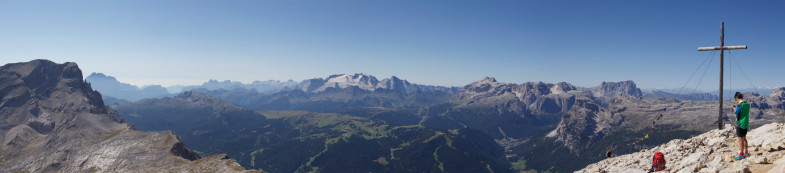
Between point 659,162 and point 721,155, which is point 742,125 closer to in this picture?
point 721,155

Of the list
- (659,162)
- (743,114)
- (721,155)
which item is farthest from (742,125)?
(659,162)

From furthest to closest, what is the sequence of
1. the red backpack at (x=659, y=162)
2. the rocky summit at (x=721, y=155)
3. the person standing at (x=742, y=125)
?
the red backpack at (x=659, y=162) < the person standing at (x=742, y=125) < the rocky summit at (x=721, y=155)

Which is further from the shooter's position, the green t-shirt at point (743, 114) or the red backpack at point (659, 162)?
the red backpack at point (659, 162)

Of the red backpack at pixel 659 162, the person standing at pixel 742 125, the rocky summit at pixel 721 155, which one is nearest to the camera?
the rocky summit at pixel 721 155

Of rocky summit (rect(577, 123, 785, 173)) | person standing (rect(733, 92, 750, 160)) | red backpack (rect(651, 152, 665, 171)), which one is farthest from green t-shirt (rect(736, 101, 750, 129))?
red backpack (rect(651, 152, 665, 171))

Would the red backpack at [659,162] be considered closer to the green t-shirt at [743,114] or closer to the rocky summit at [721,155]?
the rocky summit at [721,155]

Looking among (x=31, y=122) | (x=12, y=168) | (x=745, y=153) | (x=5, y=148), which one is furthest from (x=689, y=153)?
(x=31, y=122)

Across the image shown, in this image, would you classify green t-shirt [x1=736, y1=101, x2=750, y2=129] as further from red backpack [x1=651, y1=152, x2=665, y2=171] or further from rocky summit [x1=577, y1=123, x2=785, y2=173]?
red backpack [x1=651, y1=152, x2=665, y2=171]

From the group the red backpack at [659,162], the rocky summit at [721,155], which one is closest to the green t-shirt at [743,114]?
the rocky summit at [721,155]

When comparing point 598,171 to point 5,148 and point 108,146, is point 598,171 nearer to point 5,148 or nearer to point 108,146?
point 108,146
